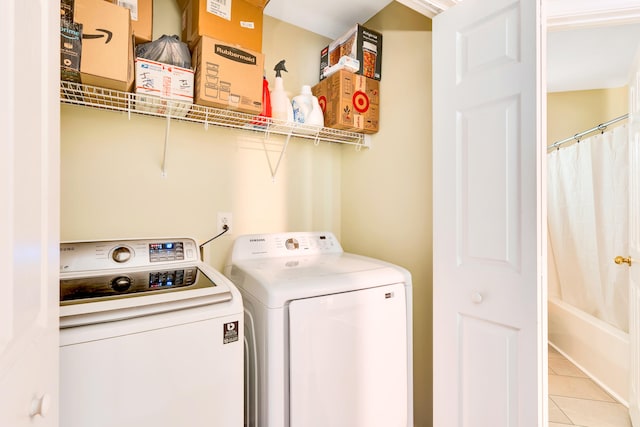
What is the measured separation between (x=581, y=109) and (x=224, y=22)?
3646mm

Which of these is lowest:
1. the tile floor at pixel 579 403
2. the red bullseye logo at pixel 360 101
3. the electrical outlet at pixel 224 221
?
the tile floor at pixel 579 403

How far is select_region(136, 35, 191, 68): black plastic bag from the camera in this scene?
1418 mm

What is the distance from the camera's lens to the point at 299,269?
1525 millimetres

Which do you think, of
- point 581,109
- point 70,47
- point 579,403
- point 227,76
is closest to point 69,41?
point 70,47

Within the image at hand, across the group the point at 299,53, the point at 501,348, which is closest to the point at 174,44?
the point at 299,53

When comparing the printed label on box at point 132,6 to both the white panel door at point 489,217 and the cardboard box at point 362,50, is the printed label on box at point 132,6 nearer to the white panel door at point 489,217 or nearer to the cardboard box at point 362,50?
A: the cardboard box at point 362,50

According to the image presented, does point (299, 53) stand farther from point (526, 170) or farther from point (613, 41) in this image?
point (613, 41)

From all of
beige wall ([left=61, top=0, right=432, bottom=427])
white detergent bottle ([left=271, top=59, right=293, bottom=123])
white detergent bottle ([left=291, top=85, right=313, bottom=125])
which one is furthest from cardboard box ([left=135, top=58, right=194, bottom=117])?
white detergent bottle ([left=291, top=85, right=313, bottom=125])

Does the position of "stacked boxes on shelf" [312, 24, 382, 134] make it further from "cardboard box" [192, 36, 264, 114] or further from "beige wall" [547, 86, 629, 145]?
"beige wall" [547, 86, 629, 145]

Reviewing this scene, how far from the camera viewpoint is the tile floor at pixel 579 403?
2.01m

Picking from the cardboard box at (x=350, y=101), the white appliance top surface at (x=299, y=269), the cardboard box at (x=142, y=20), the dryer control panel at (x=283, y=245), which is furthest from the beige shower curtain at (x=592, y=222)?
the cardboard box at (x=142, y=20)

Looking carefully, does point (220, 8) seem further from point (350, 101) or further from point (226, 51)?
point (350, 101)

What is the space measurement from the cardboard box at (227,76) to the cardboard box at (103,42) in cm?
28
